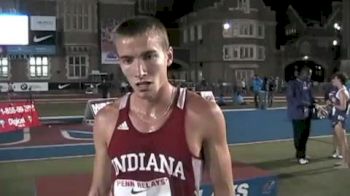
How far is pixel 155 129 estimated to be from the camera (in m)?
1.96

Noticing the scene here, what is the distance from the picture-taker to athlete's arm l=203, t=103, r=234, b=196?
200cm

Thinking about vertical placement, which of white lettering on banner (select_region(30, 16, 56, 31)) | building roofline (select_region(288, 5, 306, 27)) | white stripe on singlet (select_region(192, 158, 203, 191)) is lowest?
white stripe on singlet (select_region(192, 158, 203, 191))

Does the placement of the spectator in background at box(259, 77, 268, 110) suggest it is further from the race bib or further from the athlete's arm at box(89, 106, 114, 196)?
the race bib

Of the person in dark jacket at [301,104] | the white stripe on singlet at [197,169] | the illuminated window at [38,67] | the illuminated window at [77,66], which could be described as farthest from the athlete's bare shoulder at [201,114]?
the illuminated window at [77,66]

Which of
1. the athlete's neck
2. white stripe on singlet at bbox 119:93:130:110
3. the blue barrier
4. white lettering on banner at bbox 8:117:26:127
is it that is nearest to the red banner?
white lettering on banner at bbox 8:117:26:127

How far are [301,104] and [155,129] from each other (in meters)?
7.74

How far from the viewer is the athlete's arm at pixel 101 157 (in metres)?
2.09

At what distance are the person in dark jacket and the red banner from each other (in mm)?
7555

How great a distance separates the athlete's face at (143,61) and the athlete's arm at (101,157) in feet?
0.71

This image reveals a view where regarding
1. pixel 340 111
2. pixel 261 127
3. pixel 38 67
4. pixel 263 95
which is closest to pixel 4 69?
pixel 38 67

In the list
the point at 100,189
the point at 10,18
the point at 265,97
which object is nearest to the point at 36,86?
the point at 10,18

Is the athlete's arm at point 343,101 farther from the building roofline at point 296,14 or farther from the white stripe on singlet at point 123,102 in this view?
the building roofline at point 296,14

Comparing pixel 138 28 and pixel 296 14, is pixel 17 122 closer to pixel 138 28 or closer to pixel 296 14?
pixel 138 28

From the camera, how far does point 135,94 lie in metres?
2.05
